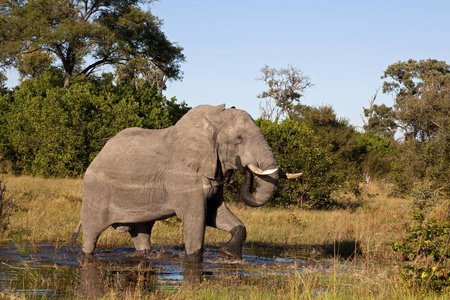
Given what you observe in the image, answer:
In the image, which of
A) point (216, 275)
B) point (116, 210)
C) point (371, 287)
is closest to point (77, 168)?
point (116, 210)

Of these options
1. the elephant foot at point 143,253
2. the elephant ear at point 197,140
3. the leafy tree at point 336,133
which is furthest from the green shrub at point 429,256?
the leafy tree at point 336,133

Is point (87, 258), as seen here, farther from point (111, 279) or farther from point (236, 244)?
point (236, 244)

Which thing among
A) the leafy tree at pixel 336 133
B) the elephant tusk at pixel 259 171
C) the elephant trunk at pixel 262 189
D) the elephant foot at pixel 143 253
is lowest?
the elephant foot at pixel 143 253

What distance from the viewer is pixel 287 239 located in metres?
13.3

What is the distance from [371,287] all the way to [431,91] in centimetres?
1663

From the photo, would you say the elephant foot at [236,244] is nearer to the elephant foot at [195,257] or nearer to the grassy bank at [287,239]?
the elephant foot at [195,257]

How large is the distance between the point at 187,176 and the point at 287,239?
15.2 feet

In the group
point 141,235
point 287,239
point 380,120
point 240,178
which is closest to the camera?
point 141,235

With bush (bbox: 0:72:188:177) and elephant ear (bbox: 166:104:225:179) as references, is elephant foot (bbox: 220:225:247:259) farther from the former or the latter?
bush (bbox: 0:72:188:177)

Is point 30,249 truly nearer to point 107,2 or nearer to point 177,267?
point 177,267

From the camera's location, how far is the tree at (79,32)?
31.2 metres

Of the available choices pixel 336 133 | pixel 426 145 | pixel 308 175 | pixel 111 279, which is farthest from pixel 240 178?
pixel 336 133

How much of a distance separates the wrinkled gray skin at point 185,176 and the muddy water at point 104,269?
0.41m

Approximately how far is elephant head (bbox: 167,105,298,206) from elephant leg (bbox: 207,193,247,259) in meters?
0.39
